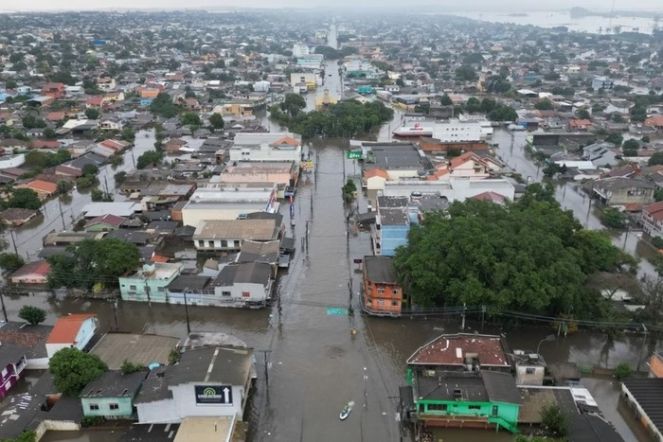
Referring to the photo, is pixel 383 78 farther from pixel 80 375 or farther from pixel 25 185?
pixel 80 375

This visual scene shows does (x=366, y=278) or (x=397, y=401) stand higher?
(x=366, y=278)

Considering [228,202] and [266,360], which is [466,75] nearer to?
[228,202]

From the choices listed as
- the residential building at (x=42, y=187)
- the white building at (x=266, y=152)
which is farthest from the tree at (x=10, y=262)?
the white building at (x=266, y=152)

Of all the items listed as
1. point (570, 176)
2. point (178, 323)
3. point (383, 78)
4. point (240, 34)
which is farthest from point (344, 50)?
point (178, 323)

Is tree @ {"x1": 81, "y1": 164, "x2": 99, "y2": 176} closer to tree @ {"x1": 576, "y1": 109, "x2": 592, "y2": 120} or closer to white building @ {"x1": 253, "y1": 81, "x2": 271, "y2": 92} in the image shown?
white building @ {"x1": 253, "y1": 81, "x2": 271, "y2": 92}

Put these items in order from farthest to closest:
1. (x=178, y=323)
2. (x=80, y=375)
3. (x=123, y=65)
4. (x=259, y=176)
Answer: (x=123, y=65) → (x=259, y=176) → (x=178, y=323) → (x=80, y=375)

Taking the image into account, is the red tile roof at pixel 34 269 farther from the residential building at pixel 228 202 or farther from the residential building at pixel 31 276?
the residential building at pixel 228 202

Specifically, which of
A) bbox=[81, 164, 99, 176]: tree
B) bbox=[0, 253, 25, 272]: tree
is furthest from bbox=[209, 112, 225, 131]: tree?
bbox=[0, 253, 25, 272]: tree
